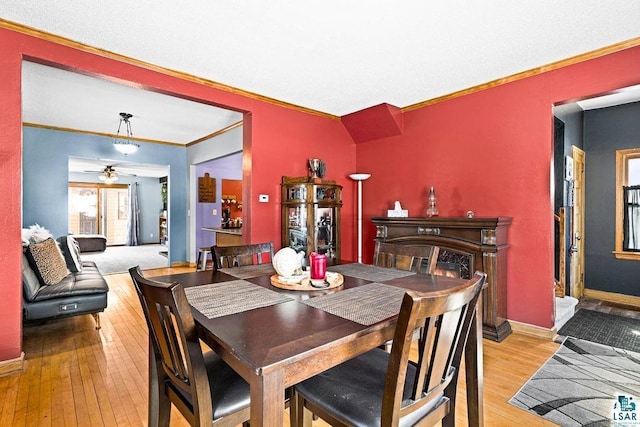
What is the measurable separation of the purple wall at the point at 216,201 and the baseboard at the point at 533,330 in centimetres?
520

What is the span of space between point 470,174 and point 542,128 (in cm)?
74

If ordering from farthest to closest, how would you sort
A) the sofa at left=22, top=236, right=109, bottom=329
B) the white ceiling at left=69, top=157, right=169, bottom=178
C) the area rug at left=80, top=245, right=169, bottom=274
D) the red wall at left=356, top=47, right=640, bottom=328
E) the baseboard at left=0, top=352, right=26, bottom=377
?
the area rug at left=80, top=245, right=169, bottom=274 < the white ceiling at left=69, top=157, right=169, bottom=178 < the red wall at left=356, top=47, right=640, bottom=328 < the sofa at left=22, top=236, right=109, bottom=329 < the baseboard at left=0, top=352, right=26, bottom=377

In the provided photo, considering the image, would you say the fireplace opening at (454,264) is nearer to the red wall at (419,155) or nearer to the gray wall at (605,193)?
the red wall at (419,155)

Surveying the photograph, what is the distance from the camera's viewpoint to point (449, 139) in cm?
355

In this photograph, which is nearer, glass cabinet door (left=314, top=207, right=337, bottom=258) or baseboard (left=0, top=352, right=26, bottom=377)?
baseboard (left=0, top=352, right=26, bottom=377)

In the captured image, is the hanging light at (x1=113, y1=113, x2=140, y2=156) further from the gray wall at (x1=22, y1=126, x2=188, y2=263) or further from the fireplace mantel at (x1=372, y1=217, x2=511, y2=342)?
the fireplace mantel at (x1=372, y1=217, x2=511, y2=342)

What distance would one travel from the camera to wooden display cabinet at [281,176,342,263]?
12.3ft

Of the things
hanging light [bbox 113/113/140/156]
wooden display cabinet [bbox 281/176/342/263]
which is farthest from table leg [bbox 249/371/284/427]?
hanging light [bbox 113/113/140/156]

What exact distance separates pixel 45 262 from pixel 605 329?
5397 millimetres


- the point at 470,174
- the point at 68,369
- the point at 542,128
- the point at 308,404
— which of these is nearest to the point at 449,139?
the point at 470,174

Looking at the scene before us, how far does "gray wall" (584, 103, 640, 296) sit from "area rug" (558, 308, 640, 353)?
0.81 meters

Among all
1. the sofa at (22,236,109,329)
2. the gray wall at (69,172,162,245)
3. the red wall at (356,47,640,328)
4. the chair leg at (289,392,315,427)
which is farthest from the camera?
the gray wall at (69,172,162,245)

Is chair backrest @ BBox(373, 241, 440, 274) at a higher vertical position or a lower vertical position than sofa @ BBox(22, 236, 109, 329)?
higher

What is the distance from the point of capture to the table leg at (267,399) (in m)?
0.83
